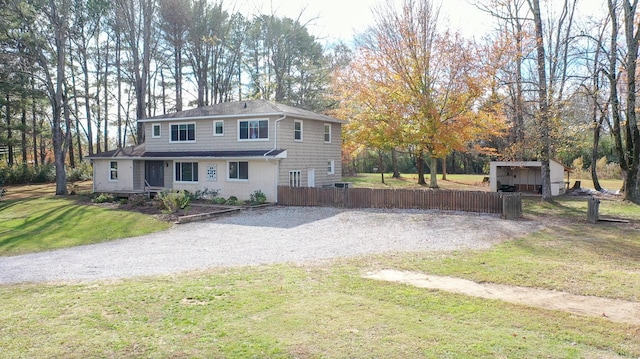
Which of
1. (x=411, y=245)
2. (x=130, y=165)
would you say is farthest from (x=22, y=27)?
(x=411, y=245)

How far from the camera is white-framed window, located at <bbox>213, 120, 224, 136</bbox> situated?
25.6 metres

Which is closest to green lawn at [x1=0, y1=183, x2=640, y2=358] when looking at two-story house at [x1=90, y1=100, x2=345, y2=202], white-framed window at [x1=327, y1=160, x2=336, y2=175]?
two-story house at [x1=90, y1=100, x2=345, y2=202]

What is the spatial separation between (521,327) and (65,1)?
99.8 ft

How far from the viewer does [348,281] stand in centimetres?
848

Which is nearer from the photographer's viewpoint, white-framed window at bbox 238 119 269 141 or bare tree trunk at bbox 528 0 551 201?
bare tree trunk at bbox 528 0 551 201

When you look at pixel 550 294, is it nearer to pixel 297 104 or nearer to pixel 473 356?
pixel 473 356

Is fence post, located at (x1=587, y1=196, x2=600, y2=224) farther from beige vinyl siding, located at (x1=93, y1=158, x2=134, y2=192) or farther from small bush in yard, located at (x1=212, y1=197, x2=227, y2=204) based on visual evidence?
beige vinyl siding, located at (x1=93, y1=158, x2=134, y2=192)

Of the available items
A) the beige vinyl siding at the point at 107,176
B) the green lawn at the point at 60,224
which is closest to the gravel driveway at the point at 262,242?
the green lawn at the point at 60,224

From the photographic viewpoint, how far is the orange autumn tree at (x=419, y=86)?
2667 centimetres

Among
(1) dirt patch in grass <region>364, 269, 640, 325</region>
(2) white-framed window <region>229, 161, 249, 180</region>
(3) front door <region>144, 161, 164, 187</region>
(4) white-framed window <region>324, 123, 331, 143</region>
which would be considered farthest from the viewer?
(4) white-framed window <region>324, 123, 331, 143</region>

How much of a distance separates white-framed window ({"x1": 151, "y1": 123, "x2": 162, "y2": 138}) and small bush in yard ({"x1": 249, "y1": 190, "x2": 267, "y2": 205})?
8981mm

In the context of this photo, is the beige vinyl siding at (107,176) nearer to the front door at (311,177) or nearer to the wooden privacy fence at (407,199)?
the wooden privacy fence at (407,199)

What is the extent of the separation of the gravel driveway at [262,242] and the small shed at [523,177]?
11.5 metres

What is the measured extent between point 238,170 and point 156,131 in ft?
25.3
